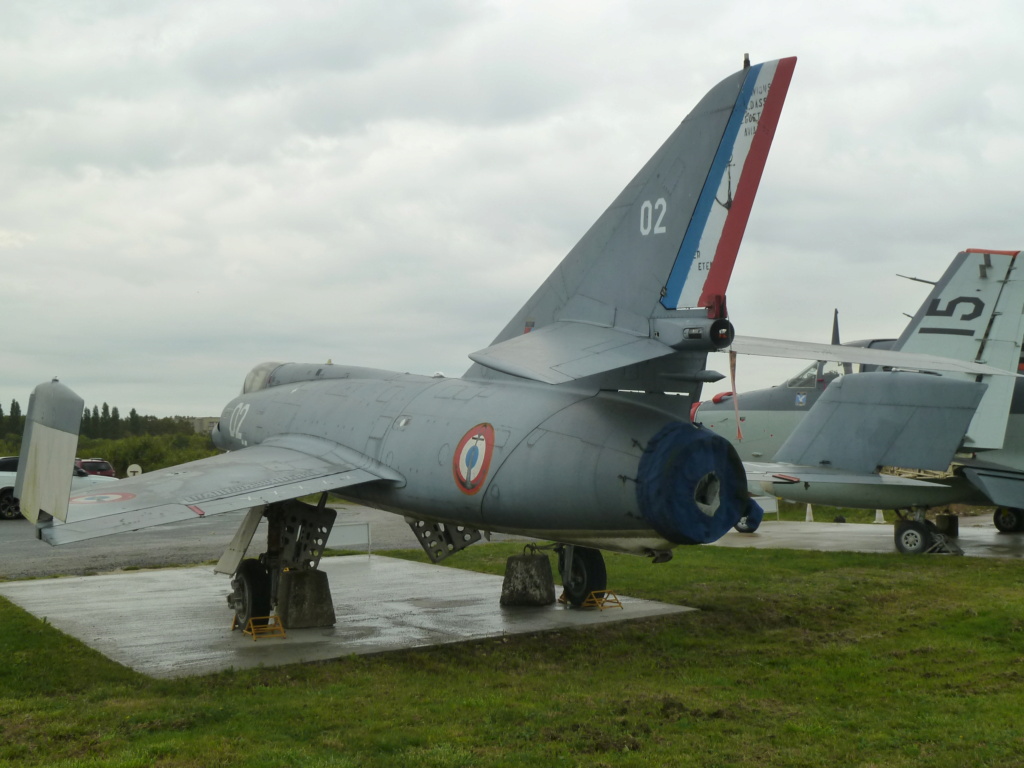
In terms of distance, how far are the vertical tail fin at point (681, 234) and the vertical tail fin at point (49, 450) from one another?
313 centimetres

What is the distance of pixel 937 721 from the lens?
631 centimetres

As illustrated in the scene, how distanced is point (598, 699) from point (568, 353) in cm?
270

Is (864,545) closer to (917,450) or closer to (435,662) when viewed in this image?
(917,450)

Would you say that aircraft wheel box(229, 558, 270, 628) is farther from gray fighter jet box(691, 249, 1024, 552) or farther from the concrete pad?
gray fighter jet box(691, 249, 1024, 552)

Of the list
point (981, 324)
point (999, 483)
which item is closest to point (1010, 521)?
point (999, 483)

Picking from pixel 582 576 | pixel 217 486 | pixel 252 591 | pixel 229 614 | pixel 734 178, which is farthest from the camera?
pixel 582 576

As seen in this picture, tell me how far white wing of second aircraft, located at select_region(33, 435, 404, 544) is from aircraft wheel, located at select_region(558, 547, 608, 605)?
11.0ft

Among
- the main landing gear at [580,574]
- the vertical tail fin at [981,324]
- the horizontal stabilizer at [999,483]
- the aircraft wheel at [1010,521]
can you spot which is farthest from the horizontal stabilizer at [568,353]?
the aircraft wheel at [1010,521]

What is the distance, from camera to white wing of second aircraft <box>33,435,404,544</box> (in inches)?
305

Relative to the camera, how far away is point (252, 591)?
9.95 meters

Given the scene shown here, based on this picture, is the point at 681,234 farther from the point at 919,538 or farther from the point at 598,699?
the point at 919,538

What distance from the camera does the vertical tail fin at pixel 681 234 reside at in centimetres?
726

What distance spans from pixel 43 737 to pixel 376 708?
2246mm

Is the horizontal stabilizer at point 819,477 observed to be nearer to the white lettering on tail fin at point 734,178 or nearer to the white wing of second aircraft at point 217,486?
the white wing of second aircraft at point 217,486
